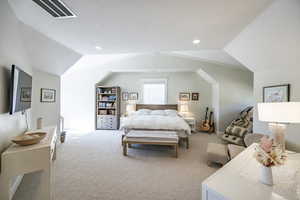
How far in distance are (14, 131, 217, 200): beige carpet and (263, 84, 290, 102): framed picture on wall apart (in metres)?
1.86

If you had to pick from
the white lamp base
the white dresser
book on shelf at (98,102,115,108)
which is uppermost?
book on shelf at (98,102,115,108)

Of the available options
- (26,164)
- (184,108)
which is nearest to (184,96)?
(184,108)

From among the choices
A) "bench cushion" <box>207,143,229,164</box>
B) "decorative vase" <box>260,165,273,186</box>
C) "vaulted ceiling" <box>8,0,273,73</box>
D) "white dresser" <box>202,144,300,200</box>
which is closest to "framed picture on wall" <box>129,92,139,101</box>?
"vaulted ceiling" <box>8,0,273,73</box>

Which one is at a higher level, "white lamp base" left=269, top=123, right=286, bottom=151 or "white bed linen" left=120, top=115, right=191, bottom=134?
"white lamp base" left=269, top=123, right=286, bottom=151

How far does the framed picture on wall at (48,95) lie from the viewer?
3623mm

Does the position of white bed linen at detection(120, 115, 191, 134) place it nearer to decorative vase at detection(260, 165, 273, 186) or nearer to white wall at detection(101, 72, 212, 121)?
white wall at detection(101, 72, 212, 121)

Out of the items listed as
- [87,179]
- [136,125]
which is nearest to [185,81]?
[136,125]

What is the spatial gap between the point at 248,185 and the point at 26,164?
236 cm

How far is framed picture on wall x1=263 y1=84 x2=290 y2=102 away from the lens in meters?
2.48

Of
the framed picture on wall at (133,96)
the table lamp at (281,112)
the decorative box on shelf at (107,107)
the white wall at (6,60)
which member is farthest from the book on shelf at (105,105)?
the table lamp at (281,112)

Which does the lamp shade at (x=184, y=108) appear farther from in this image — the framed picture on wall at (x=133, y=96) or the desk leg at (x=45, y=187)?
the desk leg at (x=45, y=187)

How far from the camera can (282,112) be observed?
5.07 ft

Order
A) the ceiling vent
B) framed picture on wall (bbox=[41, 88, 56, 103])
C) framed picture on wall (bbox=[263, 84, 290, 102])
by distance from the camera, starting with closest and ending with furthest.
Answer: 1. the ceiling vent
2. framed picture on wall (bbox=[263, 84, 290, 102])
3. framed picture on wall (bbox=[41, 88, 56, 103])

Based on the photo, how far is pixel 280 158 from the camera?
3.32 ft
